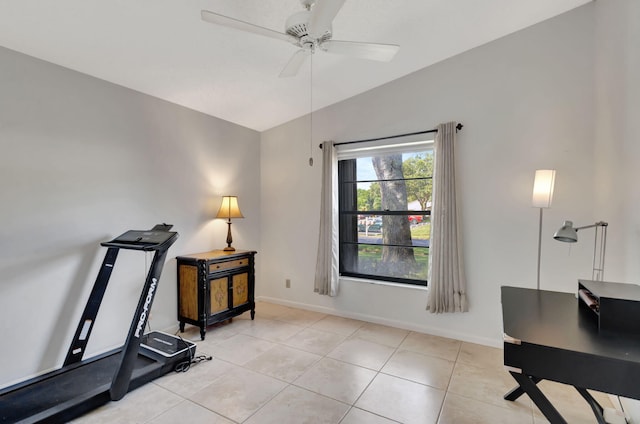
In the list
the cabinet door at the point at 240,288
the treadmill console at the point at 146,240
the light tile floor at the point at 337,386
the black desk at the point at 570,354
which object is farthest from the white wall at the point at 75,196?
the black desk at the point at 570,354

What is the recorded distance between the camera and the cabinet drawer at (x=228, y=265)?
3.14m

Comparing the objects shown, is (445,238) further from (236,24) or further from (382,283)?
(236,24)

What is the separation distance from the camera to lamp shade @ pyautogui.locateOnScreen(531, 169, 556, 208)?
237cm

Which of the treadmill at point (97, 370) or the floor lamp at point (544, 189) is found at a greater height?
the floor lamp at point (544, 189)

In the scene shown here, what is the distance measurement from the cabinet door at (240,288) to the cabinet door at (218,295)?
11 centimetres

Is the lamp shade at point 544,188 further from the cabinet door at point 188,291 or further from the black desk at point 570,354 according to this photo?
the cabinet door at point 188,291

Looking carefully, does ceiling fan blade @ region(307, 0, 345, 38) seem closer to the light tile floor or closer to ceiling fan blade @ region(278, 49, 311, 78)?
ceiling fan blade @ region(278, 49, 311, 78)

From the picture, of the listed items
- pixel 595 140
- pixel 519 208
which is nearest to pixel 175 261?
pixel 519 208

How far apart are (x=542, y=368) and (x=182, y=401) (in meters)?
2.12

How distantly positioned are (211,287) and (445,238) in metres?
2.44

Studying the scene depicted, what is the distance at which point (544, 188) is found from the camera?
238 centimetres

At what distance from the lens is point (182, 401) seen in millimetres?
2049

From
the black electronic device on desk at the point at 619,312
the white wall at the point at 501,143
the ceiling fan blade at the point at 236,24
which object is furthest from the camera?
the white wall at the point at 501,143

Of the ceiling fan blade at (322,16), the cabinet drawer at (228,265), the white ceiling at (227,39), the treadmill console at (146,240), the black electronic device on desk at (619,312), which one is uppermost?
the white ceiling at (227,39)
